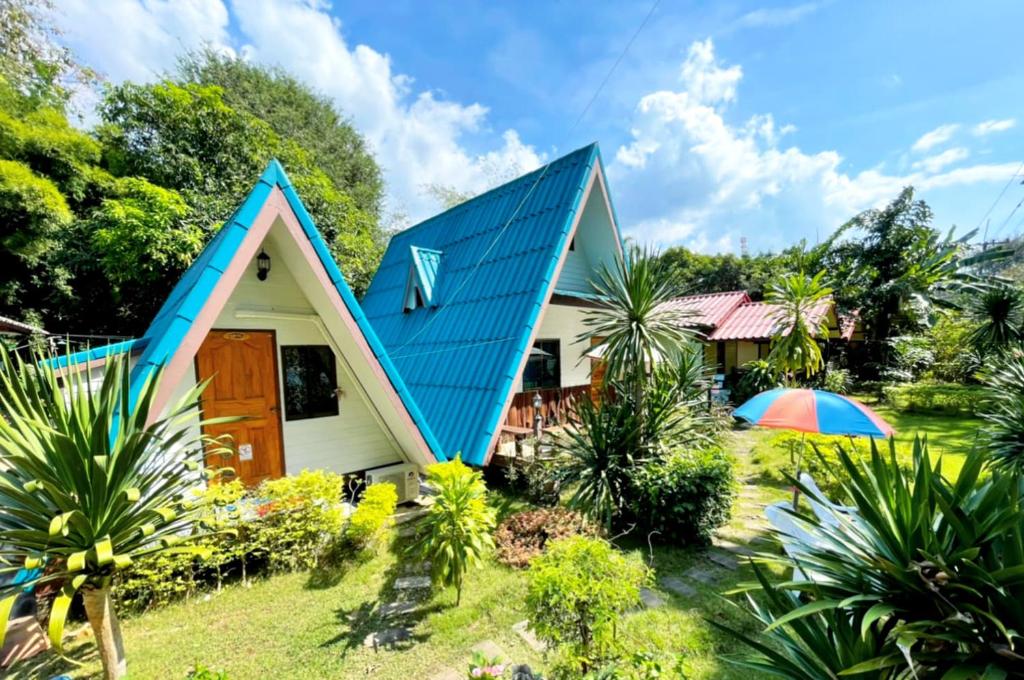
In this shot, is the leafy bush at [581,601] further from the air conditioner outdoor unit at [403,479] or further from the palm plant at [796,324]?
the palm plant at [796,324]

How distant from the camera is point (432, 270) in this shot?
10.4 meters

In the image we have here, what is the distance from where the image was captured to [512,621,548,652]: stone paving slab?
358cm

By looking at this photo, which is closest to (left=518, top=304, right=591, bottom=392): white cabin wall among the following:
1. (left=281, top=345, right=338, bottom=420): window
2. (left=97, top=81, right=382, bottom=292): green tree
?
(left=281, top=345, right=338, bottom=420): window

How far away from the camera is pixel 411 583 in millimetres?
4746

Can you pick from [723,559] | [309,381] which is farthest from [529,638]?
[309,381]

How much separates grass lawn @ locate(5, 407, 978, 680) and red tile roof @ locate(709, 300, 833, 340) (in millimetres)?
14071

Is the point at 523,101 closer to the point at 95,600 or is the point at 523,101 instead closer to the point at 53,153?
the point at 95,600

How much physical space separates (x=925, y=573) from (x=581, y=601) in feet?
6.35

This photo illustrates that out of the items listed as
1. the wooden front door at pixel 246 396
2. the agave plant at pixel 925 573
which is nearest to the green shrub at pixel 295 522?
the wooden front door at pixel 246 396

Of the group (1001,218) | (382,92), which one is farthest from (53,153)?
(1001,218)

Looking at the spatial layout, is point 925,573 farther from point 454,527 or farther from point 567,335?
point 567,335

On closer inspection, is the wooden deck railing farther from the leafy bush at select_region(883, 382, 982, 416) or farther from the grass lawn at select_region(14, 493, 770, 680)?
the leafy bush at select_region(883, 382, 982, 416)

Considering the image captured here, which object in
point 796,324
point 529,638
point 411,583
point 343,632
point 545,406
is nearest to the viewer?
point 529,638

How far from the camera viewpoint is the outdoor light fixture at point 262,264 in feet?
18.6
